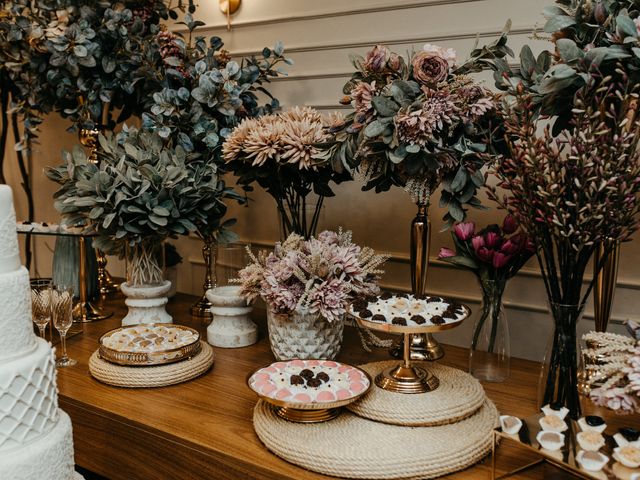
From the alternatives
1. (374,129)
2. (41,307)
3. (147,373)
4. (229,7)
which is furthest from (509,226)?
(229,7)

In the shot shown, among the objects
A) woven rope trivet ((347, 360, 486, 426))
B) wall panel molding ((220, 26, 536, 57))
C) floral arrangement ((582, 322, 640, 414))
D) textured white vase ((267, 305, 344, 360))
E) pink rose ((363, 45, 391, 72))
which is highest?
wall panel molding ((220, 26, 536, 57))

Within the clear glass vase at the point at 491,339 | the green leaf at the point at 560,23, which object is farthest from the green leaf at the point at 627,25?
the clear glass vase at the point at 491,339

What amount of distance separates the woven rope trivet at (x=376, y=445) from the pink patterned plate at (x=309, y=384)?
0.04m

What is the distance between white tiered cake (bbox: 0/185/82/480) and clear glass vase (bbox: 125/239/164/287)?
66 centimetres

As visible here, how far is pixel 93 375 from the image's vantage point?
1232mm

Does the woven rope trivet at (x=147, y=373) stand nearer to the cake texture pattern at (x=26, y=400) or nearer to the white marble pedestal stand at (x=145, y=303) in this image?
the white marble pedestal stand at (x=145, y=303)

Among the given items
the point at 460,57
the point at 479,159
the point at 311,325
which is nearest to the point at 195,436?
the point at 311,325

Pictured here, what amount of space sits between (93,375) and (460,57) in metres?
1.14

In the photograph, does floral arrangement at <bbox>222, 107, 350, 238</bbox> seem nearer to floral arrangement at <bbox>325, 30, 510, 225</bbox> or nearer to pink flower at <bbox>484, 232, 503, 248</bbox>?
floral arrangement at <bbox>325, 30, 510, 225</bbox>

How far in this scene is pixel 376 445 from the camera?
0.90m

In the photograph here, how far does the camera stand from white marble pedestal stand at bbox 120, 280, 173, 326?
4.85 feet

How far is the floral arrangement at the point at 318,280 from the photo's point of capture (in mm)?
1127

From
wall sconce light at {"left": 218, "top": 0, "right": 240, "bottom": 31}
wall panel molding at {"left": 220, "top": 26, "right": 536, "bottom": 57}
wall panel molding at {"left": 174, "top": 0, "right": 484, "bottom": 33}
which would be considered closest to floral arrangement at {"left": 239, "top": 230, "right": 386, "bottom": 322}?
wall panel molding at {"left": 220, "top": 26, "right": 536, "bottom": 57}

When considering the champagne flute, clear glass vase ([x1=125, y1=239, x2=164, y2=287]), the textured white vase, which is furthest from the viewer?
clear glass vase ([x1=125, y1=239, x2=164, y2=287])
